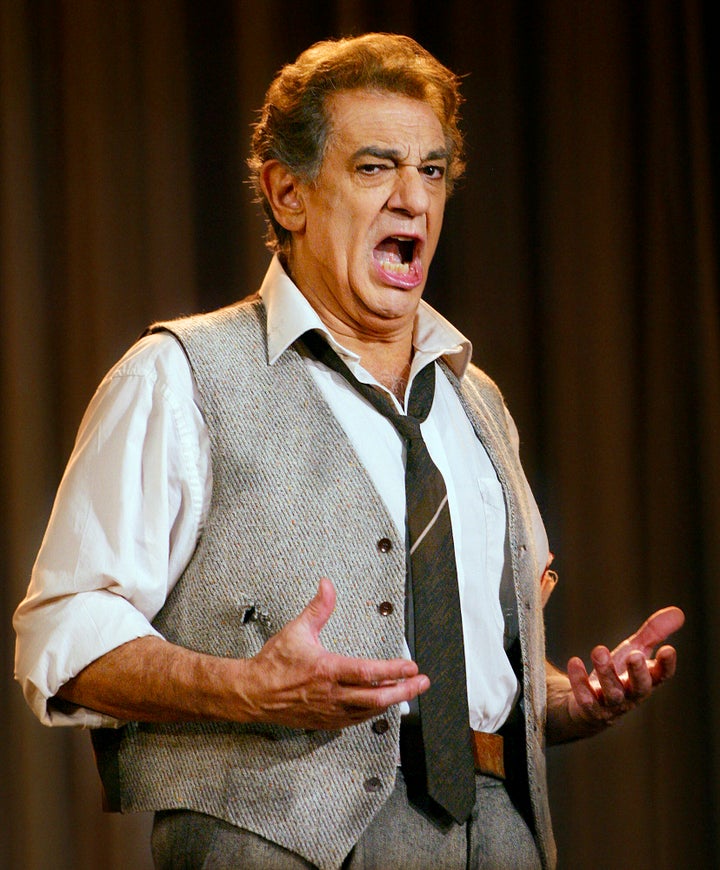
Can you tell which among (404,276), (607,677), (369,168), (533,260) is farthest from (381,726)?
(533,260)

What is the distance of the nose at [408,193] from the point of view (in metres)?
1.79

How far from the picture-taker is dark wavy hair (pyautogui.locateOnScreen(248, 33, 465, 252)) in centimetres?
183

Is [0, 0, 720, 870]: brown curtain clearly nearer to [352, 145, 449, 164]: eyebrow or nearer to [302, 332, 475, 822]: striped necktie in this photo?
[352, 145, 449, 164]: eyebrow

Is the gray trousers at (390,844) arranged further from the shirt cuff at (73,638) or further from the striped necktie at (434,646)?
the shirt cuff at (73,638)

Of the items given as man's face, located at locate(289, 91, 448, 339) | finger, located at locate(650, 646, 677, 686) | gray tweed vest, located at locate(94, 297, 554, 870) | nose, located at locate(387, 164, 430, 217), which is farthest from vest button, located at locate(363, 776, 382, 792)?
nose, located at locate(387, 164, 430, 217)

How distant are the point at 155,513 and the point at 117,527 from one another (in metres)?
0.05

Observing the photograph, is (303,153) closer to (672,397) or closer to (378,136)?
(378,136)

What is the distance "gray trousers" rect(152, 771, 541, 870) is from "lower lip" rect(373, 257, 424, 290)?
699 millimetres

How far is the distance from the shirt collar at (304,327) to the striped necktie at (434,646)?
17 cm

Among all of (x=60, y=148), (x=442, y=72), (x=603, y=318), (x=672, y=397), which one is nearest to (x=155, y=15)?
(x=60, y=148)

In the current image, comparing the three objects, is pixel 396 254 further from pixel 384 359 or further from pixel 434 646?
pixel 434 646

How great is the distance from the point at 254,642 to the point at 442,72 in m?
0.95

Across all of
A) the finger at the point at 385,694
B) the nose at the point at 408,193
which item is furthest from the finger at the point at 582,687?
the nose at the point at 408,193

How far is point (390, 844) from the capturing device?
1.52 m
